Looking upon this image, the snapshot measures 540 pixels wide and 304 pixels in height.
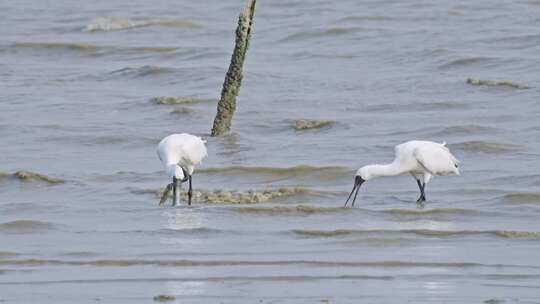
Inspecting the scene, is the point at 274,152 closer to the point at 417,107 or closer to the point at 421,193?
the point at 417,107

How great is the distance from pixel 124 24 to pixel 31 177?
16.4 m

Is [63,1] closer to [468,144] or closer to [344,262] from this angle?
[468,144]

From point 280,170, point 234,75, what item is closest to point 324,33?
point 234,75

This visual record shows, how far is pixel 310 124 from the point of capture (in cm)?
1862

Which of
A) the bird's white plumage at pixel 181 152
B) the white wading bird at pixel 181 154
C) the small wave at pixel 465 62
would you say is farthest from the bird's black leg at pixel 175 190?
the small wave at pixel 465 62

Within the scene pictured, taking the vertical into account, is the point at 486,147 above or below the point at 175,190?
below

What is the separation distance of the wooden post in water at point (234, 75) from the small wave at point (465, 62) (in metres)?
6.46

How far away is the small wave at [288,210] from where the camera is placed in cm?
1275

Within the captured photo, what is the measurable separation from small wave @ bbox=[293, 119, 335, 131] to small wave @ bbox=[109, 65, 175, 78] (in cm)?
586

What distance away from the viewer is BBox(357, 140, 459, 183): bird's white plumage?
1380 centimetres

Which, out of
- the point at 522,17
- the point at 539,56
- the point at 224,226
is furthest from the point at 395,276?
the point at 522,17

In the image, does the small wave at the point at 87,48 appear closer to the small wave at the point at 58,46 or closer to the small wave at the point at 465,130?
the small wave at the point at 58,46

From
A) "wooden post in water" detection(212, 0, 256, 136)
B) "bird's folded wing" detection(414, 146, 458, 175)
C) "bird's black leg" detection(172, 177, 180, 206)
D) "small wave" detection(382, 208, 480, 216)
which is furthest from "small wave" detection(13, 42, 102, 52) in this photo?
"small wave" detection(382, 208, 480, 216)

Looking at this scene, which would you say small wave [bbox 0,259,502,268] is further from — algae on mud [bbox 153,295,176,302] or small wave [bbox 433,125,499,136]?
small wave [bbox 433,125,499,136]
